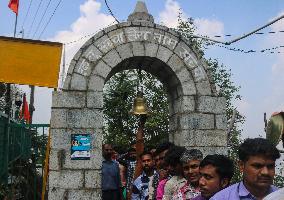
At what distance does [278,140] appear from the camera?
1500 millimetres

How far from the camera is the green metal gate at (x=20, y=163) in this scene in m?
8.12

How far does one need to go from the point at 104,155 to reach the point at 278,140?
5.94m

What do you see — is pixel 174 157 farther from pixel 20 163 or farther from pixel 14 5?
pixel 14 5

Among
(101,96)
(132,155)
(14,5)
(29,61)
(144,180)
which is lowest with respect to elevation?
(144,180)

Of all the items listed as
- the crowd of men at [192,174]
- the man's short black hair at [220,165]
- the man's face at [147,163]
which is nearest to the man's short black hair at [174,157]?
the crowd of men at [192,174]

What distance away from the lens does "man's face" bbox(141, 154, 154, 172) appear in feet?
18.6

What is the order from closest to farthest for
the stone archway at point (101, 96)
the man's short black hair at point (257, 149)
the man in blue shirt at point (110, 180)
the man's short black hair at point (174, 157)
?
1. the man's short black hair at point (257, 149)
2. the man's short black hair at point (174, 157)
3. the stone archway at point (101, 96)
4. the man in blue shirt at point (110, 180)

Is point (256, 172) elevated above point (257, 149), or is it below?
below

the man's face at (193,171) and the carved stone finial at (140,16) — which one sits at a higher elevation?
the carved stone finial at (140,16)

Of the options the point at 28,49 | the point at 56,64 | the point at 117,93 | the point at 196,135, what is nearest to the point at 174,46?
the point at 196,135

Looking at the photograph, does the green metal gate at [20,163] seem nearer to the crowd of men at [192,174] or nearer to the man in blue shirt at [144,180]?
the crowd of men at [192,174]

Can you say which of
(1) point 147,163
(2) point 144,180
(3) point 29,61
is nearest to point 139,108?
(1) point 147,163

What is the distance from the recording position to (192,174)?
3645 millimetres

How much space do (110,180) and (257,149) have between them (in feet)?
15.8
